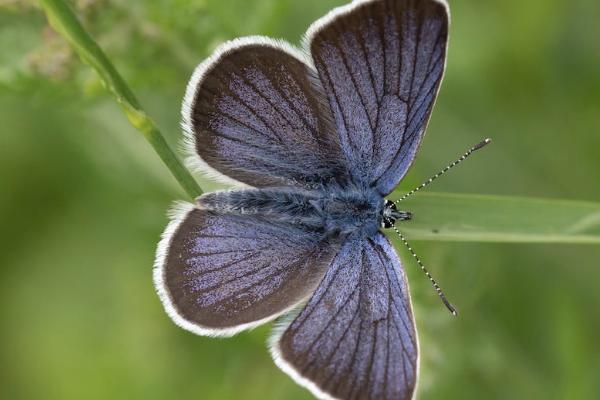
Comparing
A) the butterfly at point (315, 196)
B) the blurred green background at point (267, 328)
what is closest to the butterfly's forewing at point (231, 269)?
the butterfly at point (315, 196)

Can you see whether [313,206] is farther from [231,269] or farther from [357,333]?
[357,333]

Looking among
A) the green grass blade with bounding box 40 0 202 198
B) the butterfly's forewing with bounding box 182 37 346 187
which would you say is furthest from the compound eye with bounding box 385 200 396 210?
the green grass blade with bounding box 40 0 202 198

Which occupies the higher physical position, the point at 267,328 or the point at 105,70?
the point at 105,70

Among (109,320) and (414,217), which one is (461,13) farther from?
(109,320)

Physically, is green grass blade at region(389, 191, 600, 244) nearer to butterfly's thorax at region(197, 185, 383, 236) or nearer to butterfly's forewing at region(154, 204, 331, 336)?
butterfly's thorax at region(197, 185, 383, 236)

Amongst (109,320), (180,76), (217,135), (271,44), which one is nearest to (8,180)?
(109,320)

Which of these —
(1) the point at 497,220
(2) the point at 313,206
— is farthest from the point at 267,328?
(1) the point at 497,220

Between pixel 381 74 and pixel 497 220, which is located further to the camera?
pixel 497 220
